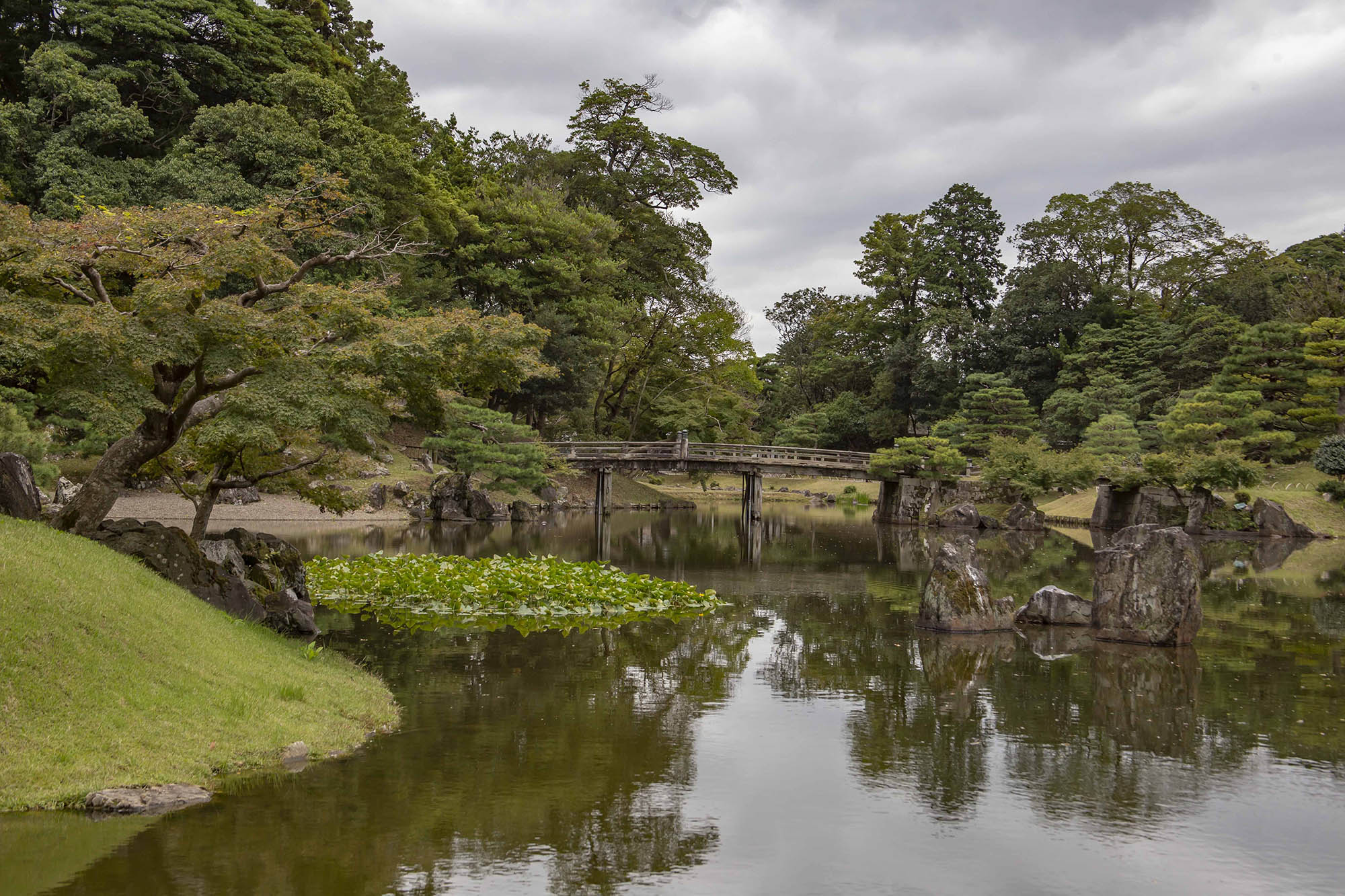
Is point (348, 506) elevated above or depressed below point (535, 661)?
above

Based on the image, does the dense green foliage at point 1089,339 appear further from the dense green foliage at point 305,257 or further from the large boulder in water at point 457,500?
the large boulder in water at point 457,500

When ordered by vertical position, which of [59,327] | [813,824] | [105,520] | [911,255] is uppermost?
[911,255]

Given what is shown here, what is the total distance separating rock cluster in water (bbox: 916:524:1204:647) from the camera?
1538 centimetres

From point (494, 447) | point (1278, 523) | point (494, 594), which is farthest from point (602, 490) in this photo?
point (1278, 523)

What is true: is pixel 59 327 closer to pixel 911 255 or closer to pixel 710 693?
pixel 710 693

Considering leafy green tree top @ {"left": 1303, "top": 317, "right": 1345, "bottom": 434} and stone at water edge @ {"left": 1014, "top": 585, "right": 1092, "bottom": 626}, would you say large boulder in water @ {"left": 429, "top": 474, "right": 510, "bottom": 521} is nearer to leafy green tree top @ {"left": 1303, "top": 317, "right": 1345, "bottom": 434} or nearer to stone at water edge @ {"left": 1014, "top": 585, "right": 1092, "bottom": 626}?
stone at water edge @ {"left": 1014, "top": 585, "right": 1092, "bottom": 626}

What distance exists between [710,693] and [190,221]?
879 cm

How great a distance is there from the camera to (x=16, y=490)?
11.3m

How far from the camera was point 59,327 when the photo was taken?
34.4 feet

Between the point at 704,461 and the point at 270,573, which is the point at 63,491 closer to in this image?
the point at 270,573

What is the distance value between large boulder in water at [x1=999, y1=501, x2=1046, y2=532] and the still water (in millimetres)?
24885

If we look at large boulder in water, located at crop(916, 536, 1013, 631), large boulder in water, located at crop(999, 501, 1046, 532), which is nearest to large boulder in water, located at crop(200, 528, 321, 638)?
large boulder in water, located at crop(916, 536, 1013, 631)

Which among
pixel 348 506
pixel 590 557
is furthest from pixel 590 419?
pixel 348 506

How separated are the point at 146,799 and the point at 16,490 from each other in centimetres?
600
